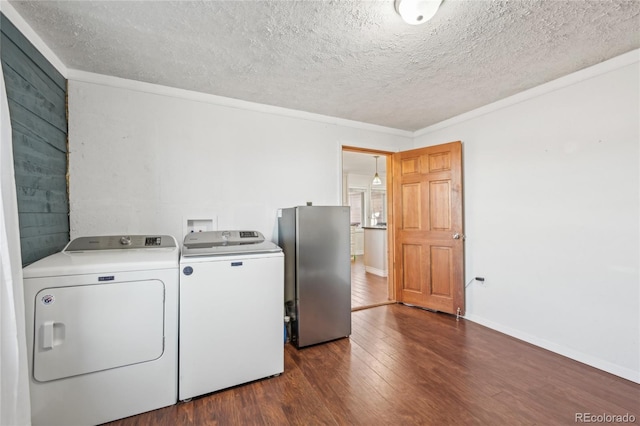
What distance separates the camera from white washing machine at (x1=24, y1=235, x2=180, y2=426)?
144 cm

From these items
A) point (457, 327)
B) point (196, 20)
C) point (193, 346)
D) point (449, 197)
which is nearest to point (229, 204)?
point (193, 346)

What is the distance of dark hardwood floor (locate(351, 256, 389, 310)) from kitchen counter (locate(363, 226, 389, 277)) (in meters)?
0.15

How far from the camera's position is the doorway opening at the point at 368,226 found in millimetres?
3789

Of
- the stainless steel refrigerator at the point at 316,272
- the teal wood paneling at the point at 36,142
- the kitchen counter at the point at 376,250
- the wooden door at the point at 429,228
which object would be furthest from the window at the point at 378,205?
the teal wood paneling at the point at 36,142

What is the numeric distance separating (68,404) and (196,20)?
2357mm

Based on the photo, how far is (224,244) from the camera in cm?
232

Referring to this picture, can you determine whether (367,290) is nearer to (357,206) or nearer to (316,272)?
(316,272)

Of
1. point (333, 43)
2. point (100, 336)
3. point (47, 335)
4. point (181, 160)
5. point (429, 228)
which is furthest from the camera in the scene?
point (429, 228)

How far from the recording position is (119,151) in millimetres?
2289

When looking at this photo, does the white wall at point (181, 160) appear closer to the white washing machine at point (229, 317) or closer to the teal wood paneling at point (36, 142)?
the teal wood paneling at point (36, 142)

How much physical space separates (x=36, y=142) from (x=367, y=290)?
399 centimetres

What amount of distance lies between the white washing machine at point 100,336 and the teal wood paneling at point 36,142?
0.24 meters

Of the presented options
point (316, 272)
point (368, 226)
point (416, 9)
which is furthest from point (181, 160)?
point (368, 226)

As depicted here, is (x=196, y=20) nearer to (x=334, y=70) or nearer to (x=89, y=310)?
(x=334, y=70)
